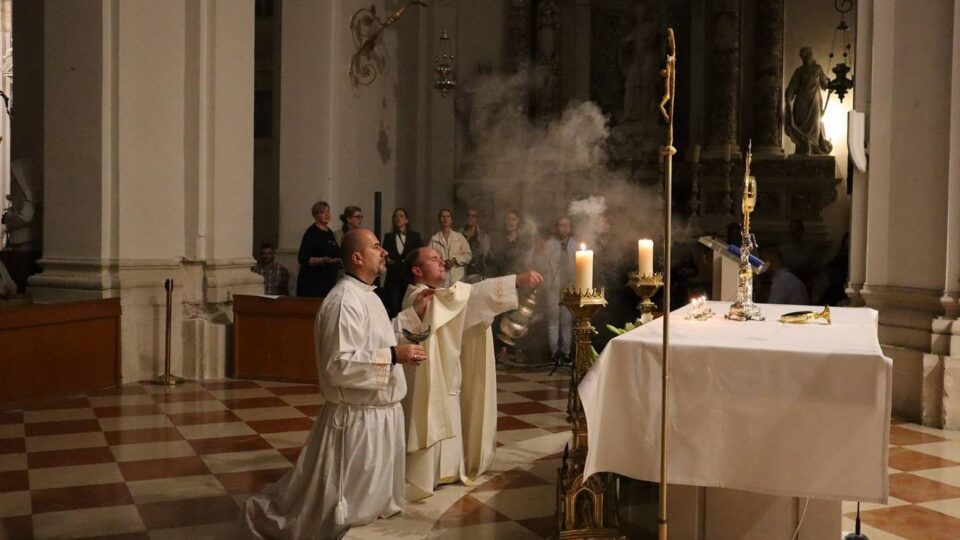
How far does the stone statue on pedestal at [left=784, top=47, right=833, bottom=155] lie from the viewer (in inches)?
532

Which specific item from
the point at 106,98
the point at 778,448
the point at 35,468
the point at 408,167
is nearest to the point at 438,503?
the point at 778,448

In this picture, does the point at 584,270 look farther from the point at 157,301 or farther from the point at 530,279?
the point at 157,301

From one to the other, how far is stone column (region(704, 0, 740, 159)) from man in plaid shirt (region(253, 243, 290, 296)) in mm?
6439

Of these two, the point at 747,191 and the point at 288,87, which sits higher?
the point at 288,87

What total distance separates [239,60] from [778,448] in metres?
7.77

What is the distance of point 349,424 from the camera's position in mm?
4250

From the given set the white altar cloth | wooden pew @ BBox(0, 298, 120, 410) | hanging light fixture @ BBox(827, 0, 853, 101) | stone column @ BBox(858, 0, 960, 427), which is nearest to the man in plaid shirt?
wooden pew @ BBox(0, 298, 120, 410)

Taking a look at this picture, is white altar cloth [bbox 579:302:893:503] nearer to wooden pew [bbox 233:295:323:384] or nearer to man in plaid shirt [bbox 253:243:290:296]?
wooden pew [bbox 233:295:323:384]

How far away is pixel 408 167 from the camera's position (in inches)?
568

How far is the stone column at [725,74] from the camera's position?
13773 mm

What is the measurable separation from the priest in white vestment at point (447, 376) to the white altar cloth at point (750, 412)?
139 cm

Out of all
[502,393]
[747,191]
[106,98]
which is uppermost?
[106,98]

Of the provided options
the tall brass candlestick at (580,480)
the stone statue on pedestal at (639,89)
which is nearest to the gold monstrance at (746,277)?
the tall brass candlestick at (580,480)

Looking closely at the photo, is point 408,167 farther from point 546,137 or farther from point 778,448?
point 778,448
